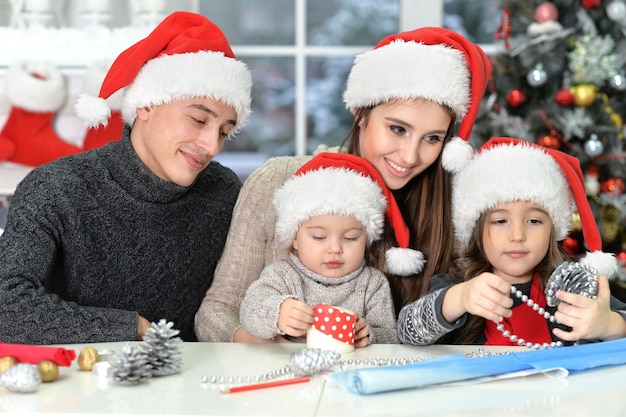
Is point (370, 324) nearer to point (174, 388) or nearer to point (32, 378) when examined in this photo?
point (174, 388)

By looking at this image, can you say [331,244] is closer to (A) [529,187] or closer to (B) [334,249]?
(B) [334,249]

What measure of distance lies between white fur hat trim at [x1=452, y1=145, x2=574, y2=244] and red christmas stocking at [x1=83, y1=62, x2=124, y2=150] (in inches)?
Answer: 72.7

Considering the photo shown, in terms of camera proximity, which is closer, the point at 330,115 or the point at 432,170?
the point at 432,170

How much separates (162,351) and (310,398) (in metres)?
0.26

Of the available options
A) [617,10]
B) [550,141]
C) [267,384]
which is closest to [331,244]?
[267,384]

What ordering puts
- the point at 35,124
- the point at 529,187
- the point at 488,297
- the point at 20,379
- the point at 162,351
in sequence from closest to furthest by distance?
1. the point at 20,379
2. the point at 162,351
3. the point at 488,297
4. the point at 529,187
5. the point at 35,124

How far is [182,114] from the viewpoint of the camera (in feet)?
6.65

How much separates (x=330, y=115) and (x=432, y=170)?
2.27 meters

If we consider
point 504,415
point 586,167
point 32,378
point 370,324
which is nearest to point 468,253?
point 370,324

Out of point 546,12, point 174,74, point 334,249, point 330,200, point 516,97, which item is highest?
point 546,12

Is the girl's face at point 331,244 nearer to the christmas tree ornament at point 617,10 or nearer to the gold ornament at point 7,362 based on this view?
the gold ornament at point 7,362

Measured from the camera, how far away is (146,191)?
6.74 feet

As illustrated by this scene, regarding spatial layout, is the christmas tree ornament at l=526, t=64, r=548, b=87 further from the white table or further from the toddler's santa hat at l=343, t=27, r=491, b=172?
the white table

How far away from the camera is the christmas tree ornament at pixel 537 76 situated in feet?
11.2
